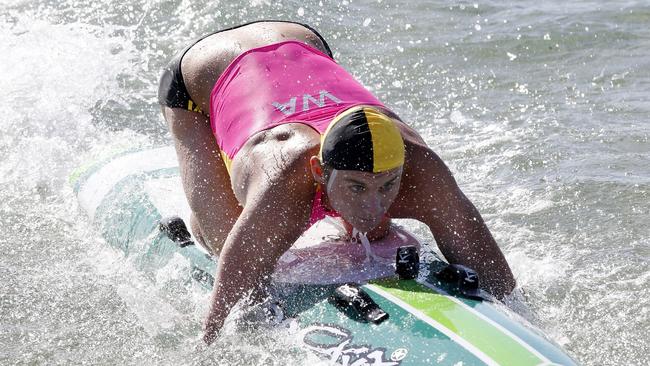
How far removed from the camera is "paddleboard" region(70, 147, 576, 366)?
3.77 m

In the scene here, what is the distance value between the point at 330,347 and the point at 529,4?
7.76 metres

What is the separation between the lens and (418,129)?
26.3 ft

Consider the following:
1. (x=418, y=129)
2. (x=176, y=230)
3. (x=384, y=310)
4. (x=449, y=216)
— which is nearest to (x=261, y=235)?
(x=384, y=310)

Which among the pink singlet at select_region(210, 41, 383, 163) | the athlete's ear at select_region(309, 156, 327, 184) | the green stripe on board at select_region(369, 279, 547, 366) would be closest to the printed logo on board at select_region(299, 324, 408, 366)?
the green stripe on board at select_region(369, 279, 547, 366)

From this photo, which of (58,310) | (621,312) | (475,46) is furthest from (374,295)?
(475,46)

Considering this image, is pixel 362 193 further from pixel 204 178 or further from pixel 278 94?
pixel 204 178

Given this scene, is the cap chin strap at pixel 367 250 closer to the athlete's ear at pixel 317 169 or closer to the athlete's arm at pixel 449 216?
the athlete's arm at pixel 449 216

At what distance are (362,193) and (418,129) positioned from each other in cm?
406

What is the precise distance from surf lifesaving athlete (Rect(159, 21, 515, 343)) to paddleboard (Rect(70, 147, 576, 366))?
143 mm

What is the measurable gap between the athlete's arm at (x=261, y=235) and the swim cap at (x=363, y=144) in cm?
24

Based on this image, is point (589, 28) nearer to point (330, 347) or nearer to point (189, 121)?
point (189, 121)

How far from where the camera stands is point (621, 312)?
202 inches

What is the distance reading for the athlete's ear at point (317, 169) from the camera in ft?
13.5

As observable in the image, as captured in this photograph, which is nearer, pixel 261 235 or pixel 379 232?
pixel 261 235
